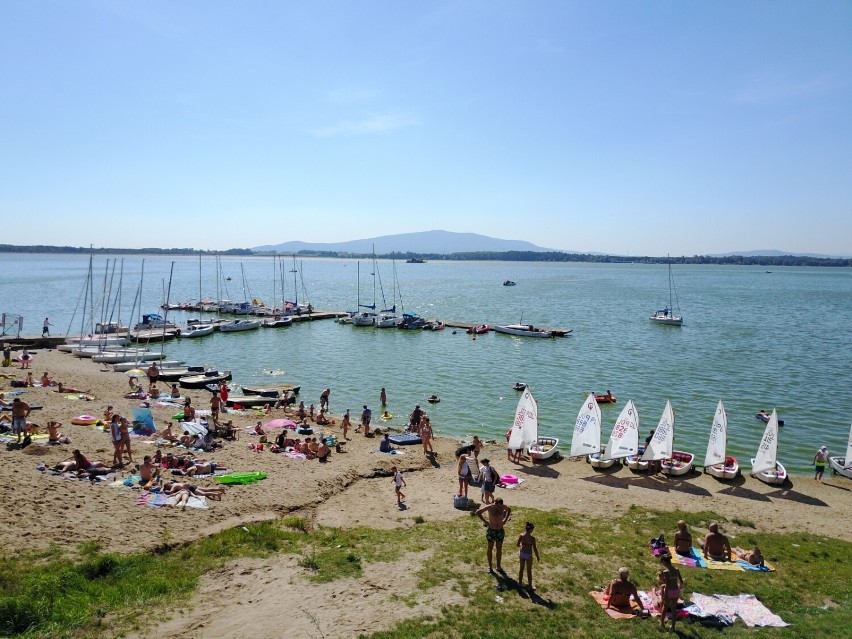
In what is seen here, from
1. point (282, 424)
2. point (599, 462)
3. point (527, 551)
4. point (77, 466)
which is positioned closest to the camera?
point (527, 551)

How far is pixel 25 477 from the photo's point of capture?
1539 centimetres

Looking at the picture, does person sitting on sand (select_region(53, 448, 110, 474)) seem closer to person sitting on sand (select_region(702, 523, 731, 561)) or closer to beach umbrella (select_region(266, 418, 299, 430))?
beach umbrella (select_region(266, 418, 299, 430))

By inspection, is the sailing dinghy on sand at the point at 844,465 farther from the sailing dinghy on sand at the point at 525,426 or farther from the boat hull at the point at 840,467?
the sailing dinghy on sand at the point at 525,426

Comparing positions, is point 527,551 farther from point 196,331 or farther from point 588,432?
point 196,331

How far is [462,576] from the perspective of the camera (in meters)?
11.9

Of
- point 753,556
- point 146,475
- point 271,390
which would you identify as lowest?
point 271,390

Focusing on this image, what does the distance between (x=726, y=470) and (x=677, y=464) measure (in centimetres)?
185

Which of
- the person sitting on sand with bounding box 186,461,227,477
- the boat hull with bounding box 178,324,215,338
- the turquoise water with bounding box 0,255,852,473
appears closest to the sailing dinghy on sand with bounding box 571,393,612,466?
the turquoise water with bounding box 0,255,852,473

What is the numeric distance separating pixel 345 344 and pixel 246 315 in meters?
26.3

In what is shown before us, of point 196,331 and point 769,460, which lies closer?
point 769,460

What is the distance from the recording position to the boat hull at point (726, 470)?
22.1 metres

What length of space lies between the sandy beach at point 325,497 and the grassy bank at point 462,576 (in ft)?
2.14

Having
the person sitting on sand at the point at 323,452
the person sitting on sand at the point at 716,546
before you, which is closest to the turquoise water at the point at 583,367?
the person sitting on sand at the point at 323,452

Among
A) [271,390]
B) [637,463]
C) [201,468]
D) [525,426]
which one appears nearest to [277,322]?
[271,390]
